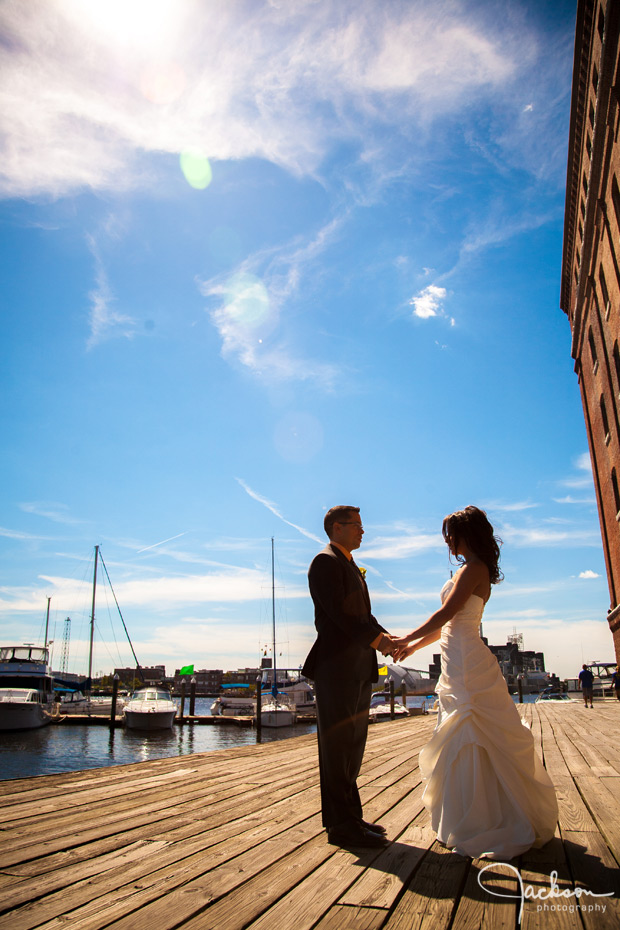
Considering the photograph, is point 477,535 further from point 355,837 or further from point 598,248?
point 598,248

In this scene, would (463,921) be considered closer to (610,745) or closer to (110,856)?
(110,856)

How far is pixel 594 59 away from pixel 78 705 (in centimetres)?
5664

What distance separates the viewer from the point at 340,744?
11.8 ft

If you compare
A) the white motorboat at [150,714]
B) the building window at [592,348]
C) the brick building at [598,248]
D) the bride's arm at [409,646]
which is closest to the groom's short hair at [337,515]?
the bride's arm at [409,646]

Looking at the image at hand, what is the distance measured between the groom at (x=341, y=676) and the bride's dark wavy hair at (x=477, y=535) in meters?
0.77

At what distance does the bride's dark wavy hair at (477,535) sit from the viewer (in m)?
3.93

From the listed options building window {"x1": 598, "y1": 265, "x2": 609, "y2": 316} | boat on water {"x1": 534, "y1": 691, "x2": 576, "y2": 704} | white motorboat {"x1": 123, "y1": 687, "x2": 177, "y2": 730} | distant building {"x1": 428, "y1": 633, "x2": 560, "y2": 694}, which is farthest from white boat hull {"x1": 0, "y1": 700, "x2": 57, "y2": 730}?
distant building {"x1": 428, "y1": 633, "x2": 560, "y2": 694}

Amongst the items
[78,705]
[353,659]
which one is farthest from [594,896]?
[78,705]

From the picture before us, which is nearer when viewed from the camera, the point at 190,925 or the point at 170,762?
the point at 190,925

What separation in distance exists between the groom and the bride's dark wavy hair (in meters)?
0.77

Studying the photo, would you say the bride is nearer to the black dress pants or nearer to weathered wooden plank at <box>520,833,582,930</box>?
weathered wooden plank at <box>520,833,582,930</box>

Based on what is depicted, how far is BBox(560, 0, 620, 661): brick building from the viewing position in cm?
1534

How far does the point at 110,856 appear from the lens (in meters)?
3.14

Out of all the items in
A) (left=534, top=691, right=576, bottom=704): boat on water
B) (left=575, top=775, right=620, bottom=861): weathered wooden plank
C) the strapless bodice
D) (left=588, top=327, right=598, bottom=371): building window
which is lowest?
(left=534, top=691, right=576, bottom=704): boat on water
